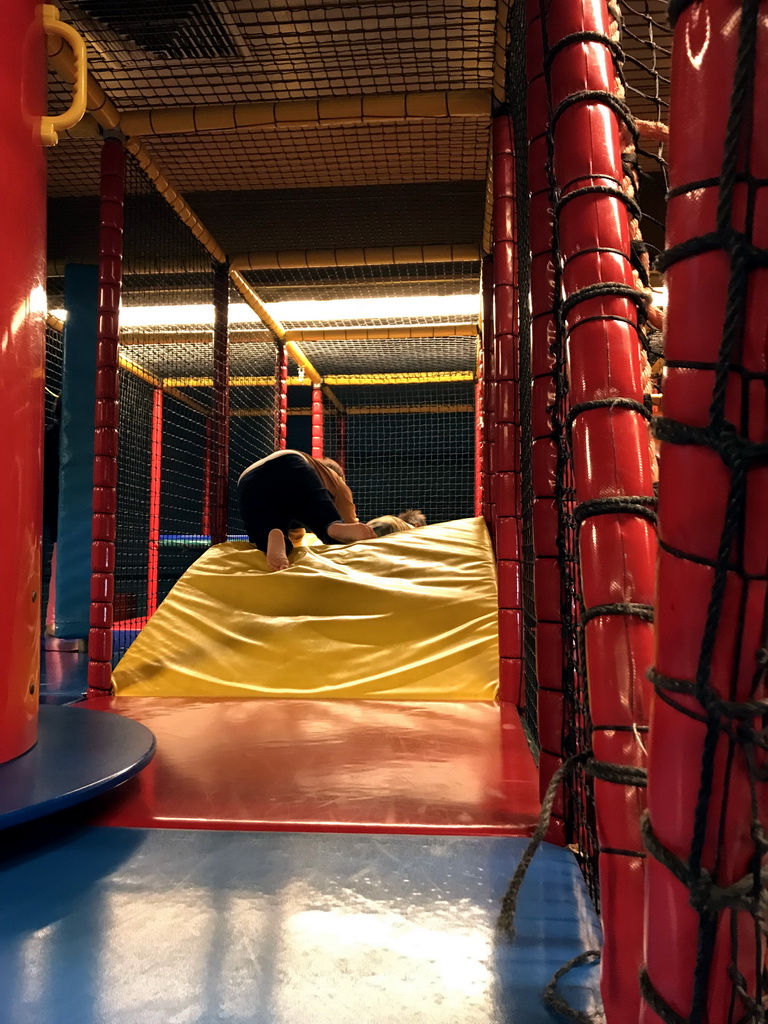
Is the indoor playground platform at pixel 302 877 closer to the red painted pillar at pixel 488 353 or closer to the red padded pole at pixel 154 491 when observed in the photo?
the red painted pillar at pixel 488 353

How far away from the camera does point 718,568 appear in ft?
1.37

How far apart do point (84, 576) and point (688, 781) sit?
13.5ft

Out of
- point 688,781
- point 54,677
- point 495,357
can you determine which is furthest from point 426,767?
point 54,677

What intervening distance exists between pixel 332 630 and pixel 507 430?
0.93 meters

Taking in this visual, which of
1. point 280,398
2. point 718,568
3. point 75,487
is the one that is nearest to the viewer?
point 718,568

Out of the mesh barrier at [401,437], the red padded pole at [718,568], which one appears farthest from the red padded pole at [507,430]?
the mesh barrier at [401,437]

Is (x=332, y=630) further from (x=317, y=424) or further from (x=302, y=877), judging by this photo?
(x=317, y=424)

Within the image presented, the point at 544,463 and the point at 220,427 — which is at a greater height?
the point at 220,427

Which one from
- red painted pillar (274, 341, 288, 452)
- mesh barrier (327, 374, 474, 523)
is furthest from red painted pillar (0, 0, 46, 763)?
Result: mesh barrier (327, 374, 474, 523)

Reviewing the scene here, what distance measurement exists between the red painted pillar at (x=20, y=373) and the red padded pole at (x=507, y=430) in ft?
4.19

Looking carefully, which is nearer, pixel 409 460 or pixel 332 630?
pixel 332 630

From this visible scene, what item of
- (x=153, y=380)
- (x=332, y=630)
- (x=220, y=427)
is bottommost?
(x=332, y=630)

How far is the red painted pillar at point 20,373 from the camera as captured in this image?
1239 mm

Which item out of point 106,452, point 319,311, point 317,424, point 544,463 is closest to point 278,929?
point 544,463
